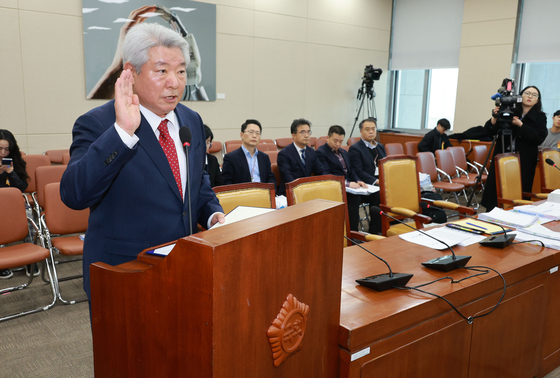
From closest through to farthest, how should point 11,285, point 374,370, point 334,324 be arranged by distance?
point 334,324, point 374,370, point 11,285

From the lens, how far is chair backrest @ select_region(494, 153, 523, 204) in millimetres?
4145

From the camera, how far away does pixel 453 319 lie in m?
1.69

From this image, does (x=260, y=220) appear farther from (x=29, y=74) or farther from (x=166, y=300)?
(x=29, y=74)

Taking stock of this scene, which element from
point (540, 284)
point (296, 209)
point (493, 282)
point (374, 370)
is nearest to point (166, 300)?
point (296, 209)

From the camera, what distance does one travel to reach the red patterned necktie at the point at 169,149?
4.56 feet

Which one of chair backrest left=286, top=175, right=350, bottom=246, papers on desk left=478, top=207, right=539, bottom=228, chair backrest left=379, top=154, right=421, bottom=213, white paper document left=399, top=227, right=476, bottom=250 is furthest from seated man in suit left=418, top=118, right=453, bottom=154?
white paper document left=399, top=227, right=476, bottom=250

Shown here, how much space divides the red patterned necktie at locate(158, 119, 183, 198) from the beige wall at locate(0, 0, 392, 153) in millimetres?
5862

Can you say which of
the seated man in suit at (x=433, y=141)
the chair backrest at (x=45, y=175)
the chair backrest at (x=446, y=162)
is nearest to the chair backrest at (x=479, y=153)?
the seated man in suit at (x=433, y=141)

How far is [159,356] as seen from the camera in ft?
3.19

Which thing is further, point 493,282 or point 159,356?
point 493,282

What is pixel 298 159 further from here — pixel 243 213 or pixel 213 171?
pixel 243 213

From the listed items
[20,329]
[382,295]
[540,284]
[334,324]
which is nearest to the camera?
[334,324]

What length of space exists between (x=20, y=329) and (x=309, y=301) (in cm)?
263

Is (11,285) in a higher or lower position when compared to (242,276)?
lower
